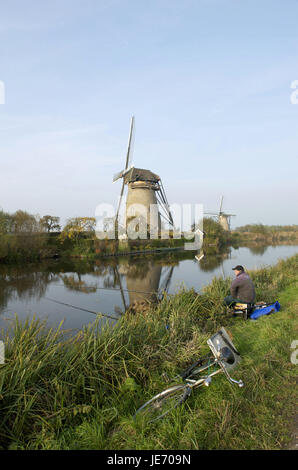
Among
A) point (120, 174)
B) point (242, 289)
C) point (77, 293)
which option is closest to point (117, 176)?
point (120, 174)

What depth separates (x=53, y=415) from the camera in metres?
2.38

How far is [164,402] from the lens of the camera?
8.29 feet

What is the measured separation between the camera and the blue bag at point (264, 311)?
5453 mm

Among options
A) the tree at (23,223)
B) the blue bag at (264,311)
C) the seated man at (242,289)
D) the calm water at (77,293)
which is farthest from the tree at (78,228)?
the blue bag at (264,311)

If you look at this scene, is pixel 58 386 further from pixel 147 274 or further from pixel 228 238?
pixel 228 238

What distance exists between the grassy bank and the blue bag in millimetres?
1267

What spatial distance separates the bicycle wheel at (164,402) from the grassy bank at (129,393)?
8 cm

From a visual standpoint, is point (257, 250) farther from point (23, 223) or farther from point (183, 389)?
point (183, 389)

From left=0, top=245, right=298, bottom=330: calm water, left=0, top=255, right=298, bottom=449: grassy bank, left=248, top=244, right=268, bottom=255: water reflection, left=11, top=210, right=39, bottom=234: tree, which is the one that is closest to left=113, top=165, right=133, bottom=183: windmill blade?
left=11, top=210, right=39, bottom=234: tree

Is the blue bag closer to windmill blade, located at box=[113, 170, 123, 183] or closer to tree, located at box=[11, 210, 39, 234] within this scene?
tree, located at box=[11, 210, 39, 234]

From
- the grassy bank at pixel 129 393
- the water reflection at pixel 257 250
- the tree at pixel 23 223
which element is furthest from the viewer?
the water reflection at pixel 257 250

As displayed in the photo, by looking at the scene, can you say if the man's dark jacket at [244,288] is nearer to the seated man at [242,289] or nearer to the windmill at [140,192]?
the seated man at [242,289]

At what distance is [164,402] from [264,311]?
3619 millimetres

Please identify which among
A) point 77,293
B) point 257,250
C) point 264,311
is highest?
point 264,311
